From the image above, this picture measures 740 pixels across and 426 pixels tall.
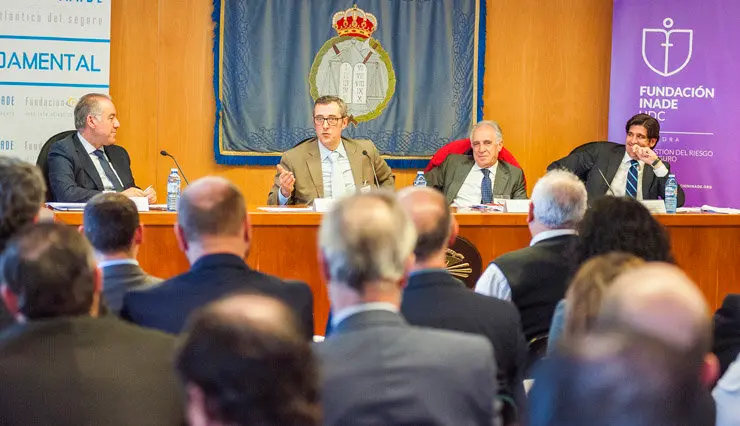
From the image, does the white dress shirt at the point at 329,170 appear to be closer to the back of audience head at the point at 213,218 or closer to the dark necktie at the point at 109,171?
the dark necktie at the point at 109,171

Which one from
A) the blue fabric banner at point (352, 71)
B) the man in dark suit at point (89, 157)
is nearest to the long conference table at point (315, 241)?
the man in dark suit at point (89, 157)

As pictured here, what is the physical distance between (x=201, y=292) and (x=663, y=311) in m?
A: 1.42

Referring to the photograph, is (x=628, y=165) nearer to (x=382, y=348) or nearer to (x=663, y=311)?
(x=382, y=348)

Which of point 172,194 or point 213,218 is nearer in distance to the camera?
point 213,218

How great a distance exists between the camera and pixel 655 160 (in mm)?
6234

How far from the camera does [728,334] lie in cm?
275

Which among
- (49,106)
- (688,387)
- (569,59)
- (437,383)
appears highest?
(569,59)

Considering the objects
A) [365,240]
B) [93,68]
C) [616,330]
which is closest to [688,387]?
[616,330]

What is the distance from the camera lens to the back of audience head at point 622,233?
9.60 ft

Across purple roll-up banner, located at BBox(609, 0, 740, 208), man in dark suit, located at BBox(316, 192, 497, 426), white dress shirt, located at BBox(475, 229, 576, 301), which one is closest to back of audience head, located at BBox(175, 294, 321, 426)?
man in dark suit, located at BBox(316, 192, 497, 426)

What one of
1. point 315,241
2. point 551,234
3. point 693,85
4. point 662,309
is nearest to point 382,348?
point 662,309

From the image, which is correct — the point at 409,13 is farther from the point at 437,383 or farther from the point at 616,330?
the point at 616,330

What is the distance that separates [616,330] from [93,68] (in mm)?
5844

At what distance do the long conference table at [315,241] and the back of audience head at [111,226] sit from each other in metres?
1.80
